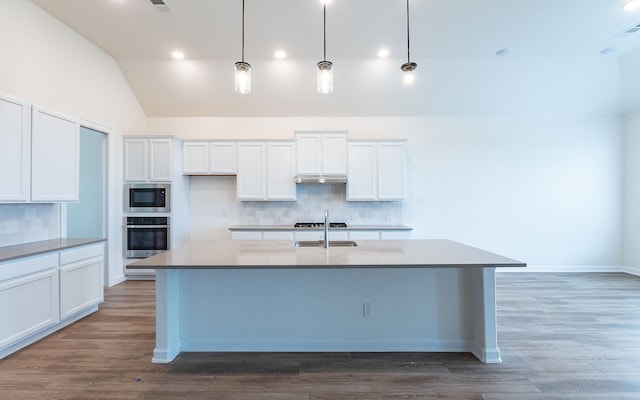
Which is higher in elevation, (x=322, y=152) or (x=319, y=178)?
(x=322, y=152)

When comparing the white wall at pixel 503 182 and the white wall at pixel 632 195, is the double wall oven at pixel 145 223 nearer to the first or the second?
the white wall at pixel 503 182

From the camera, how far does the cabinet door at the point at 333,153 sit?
5.06 m

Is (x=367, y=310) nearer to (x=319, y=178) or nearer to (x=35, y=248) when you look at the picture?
(x=319, y=178)

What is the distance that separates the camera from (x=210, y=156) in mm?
5148

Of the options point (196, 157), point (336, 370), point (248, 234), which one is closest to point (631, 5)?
point (336, 370)

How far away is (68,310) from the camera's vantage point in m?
3.10

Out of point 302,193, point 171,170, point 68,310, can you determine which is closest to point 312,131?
point 302,193

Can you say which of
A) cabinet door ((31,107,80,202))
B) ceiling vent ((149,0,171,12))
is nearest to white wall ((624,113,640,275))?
ceiling vent ((149,0,171,12))

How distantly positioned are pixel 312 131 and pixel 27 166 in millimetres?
3566

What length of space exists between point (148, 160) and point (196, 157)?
2.39 feet

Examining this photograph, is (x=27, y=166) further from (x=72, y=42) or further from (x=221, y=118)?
(x=221, y=118)

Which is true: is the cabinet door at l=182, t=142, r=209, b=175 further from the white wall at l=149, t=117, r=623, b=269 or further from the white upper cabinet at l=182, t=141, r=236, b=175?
the white wall at l=149, t=117, r=623, b=269

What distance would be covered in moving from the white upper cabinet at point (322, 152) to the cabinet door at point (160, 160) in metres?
2.09

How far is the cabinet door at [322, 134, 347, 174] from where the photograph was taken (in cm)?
506
